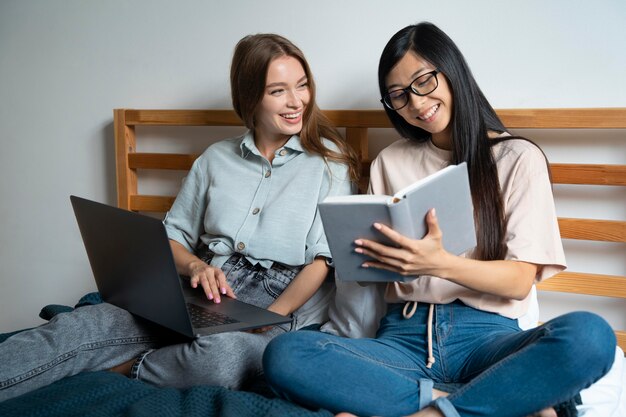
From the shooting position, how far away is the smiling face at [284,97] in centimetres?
158

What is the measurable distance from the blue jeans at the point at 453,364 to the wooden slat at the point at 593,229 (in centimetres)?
31

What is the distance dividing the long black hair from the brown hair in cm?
32

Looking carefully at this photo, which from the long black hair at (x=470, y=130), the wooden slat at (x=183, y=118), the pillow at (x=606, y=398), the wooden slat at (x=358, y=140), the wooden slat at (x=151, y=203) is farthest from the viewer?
the wooden slat at (x=151, y=203)

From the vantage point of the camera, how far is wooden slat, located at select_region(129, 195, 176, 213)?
6.57 ft

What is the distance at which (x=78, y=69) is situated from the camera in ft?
7.14

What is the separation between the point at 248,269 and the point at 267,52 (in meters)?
0.51

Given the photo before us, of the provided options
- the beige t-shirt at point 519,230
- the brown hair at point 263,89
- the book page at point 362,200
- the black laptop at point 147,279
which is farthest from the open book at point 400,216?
the brown hair at point 263,89

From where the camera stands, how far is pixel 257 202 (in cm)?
164

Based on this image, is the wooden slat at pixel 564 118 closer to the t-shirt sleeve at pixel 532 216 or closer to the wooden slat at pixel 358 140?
the t-shirt sleeve at pixel 532 216

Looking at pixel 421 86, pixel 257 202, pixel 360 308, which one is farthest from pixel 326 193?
pixel 421 86

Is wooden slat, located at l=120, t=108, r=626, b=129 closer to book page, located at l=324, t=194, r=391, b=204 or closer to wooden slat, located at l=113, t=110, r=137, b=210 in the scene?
wooden slat, located at l=113, t=110, r=137, b=210

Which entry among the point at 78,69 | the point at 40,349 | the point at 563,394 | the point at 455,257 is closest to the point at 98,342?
the point at 40,349

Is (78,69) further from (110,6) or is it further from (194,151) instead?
(194,151)

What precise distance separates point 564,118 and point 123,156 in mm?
1256
